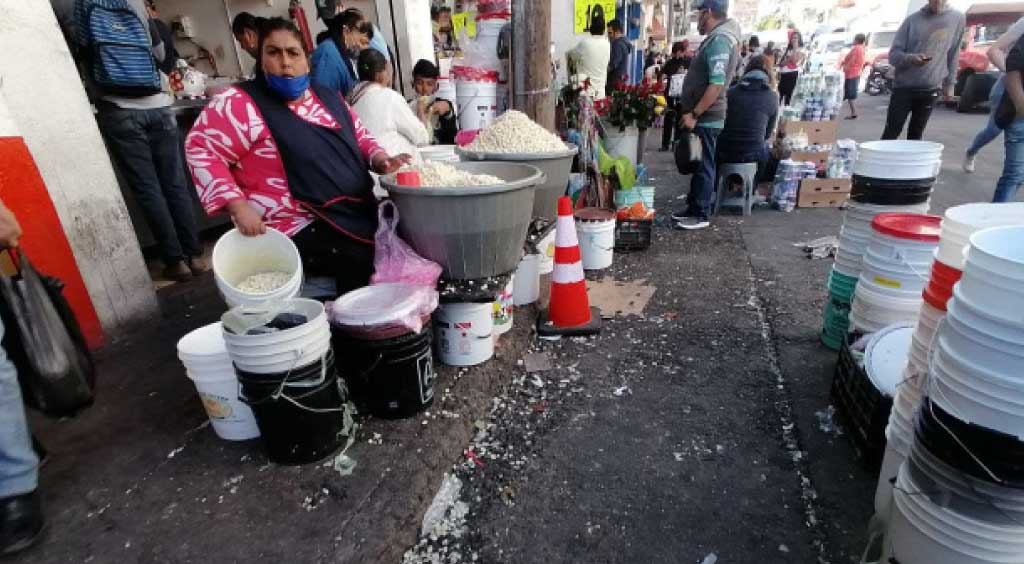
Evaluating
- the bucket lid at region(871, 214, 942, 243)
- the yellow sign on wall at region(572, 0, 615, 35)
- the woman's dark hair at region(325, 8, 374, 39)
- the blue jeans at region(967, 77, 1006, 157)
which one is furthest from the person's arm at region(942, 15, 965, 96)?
the woman's dark hair at region(325, 8, 374, 39)

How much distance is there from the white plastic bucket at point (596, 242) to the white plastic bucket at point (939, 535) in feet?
9.96

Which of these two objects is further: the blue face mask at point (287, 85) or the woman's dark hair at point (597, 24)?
the woman's dark hair at point (597, 24)

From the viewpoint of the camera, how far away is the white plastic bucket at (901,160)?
2.77m

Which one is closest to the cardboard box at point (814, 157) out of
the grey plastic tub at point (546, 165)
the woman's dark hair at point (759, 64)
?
the woman's dark hair at point (759, 64)

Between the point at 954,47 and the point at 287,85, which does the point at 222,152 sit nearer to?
the point at 287,85

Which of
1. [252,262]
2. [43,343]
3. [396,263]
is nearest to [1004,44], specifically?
[396,263]

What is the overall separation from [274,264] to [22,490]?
1.26 meters

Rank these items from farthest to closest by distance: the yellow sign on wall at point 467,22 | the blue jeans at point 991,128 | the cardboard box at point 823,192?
the yellow sign on wall at point 467,22 < the cardboard box at point 823,192 < the blue jeans at point 991,128

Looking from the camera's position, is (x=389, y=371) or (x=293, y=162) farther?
(x=293, y=162)

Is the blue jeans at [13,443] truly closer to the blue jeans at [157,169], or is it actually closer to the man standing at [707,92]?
the blue jeans at [157,169]

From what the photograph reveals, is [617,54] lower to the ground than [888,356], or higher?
higher

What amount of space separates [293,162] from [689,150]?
4.34 m

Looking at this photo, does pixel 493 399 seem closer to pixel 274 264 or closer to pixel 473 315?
pixel 473 315

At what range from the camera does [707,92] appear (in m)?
5.27
